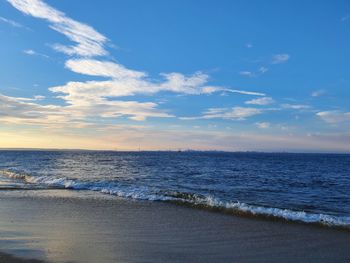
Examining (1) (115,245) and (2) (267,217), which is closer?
(1) (115,245)

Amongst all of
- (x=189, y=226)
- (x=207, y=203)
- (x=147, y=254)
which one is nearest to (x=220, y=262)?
(x=147, y=254)

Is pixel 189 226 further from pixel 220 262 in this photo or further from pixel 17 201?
pixel 17 201

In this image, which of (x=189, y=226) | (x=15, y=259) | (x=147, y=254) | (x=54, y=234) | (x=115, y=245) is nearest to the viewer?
(x=15, y=259)

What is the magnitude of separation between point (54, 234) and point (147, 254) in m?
3.23

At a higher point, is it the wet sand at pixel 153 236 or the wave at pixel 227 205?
the wave at pixel 227 205

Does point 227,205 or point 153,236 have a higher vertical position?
point 227,205

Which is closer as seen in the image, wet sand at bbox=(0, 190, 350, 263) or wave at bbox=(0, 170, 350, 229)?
wet sand at bbox=(0, 190, 350, 263)

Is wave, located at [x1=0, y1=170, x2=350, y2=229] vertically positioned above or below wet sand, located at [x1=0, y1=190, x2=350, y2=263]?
above

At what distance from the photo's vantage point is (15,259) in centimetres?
830

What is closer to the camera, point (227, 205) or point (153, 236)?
point (153, 236)

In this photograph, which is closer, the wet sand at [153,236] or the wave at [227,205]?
the wet sand at [153,236]

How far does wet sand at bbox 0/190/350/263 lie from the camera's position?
30.1 feet

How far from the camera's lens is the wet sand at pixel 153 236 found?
916 centimetres

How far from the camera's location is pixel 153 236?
1132cm
